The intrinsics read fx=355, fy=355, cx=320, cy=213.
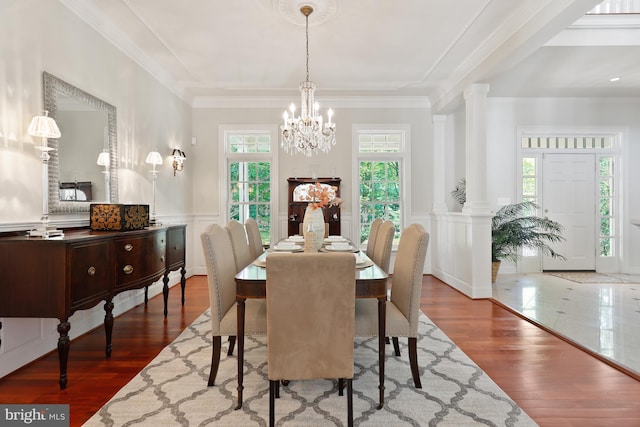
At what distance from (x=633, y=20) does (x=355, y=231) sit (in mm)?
3983

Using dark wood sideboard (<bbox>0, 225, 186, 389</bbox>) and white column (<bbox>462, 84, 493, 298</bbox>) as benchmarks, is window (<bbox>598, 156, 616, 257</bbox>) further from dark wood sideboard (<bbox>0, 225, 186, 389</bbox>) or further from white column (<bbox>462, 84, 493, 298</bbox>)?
dark wood sideboard (<bbox>0, 225, 186, 389</bbox>)

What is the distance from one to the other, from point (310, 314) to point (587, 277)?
5.52 meters

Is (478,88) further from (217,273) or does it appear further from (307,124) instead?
(217,273)

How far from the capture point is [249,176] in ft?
19.1

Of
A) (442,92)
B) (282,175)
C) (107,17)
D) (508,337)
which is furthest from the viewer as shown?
(282,175)

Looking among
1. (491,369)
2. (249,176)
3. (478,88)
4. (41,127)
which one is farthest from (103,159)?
(478,88)

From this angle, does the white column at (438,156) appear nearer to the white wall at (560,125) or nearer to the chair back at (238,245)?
the white wall at (560,125)

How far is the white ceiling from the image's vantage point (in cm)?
309

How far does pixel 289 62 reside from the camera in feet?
14.0

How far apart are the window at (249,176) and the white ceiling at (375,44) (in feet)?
2.59

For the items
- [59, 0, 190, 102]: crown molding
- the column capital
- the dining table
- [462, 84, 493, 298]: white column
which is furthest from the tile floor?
[59, 0, 190, 102]: crown molding

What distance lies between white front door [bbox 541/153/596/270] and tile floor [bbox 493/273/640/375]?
540 millimetres

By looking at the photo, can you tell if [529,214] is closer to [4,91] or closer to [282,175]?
[282,175]

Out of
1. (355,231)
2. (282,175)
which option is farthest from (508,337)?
(282,175)
